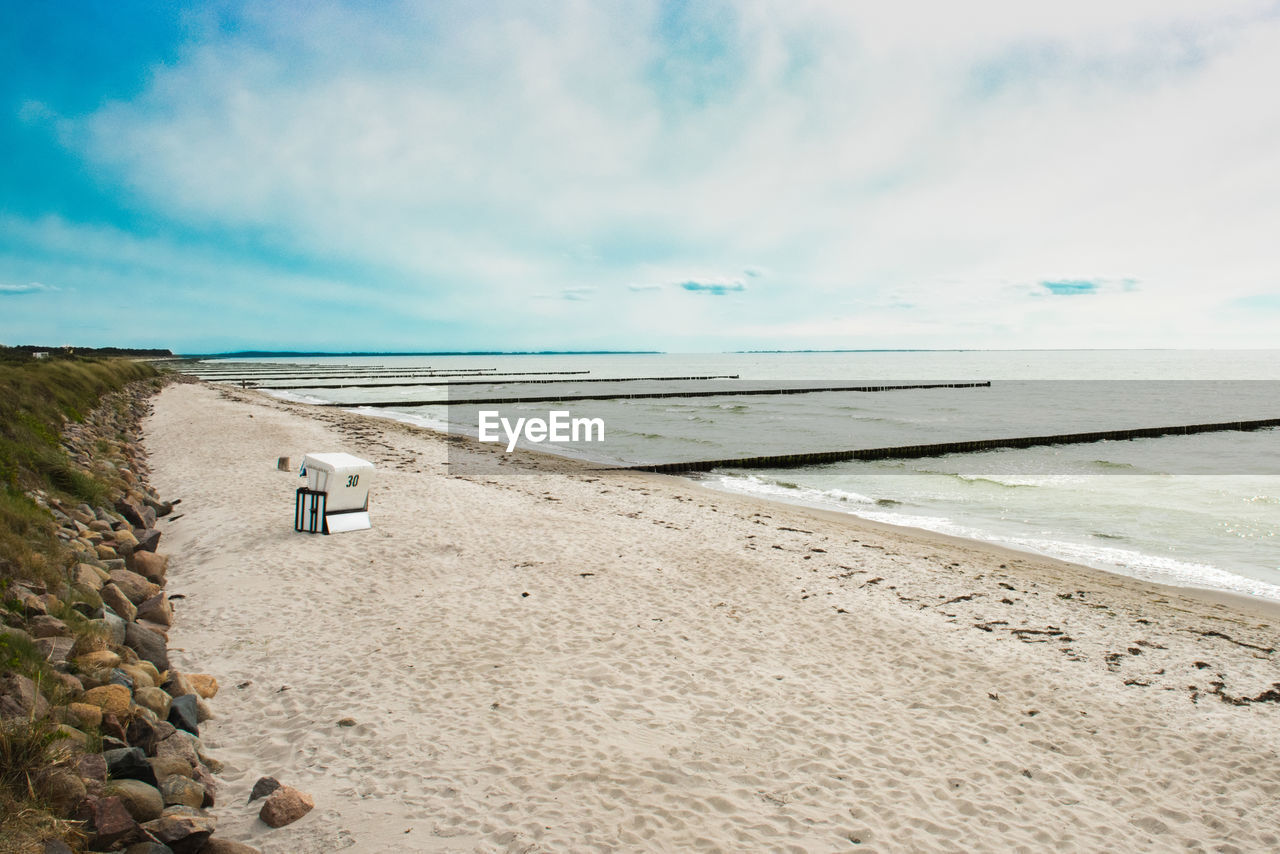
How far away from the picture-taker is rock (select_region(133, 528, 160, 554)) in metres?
9.09

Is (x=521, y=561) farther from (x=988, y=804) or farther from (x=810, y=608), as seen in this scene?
(x=988, y=804)

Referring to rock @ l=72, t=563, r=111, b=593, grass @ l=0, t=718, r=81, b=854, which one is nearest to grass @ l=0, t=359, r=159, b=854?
grass @ l=0, t=718, r=81, b=854

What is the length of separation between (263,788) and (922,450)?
2471 centimetres

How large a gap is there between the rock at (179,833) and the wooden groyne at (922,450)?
16.9m

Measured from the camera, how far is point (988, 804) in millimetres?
4570

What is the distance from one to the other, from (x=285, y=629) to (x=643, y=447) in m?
20.2

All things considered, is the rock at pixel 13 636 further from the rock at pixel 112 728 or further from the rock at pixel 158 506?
the rock at pixel 158 506

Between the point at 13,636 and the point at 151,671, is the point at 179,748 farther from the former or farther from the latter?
the point at 13,636

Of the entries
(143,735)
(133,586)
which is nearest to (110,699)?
(143,735)

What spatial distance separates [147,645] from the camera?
Answer: 5.82 meters

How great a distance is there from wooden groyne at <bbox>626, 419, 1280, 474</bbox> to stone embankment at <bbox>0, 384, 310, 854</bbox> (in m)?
14.6

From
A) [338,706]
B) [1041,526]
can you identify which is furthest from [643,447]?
[338,706]

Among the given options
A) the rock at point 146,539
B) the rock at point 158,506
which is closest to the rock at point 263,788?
the rock at point 146,539

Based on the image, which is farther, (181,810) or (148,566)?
(148,566)
